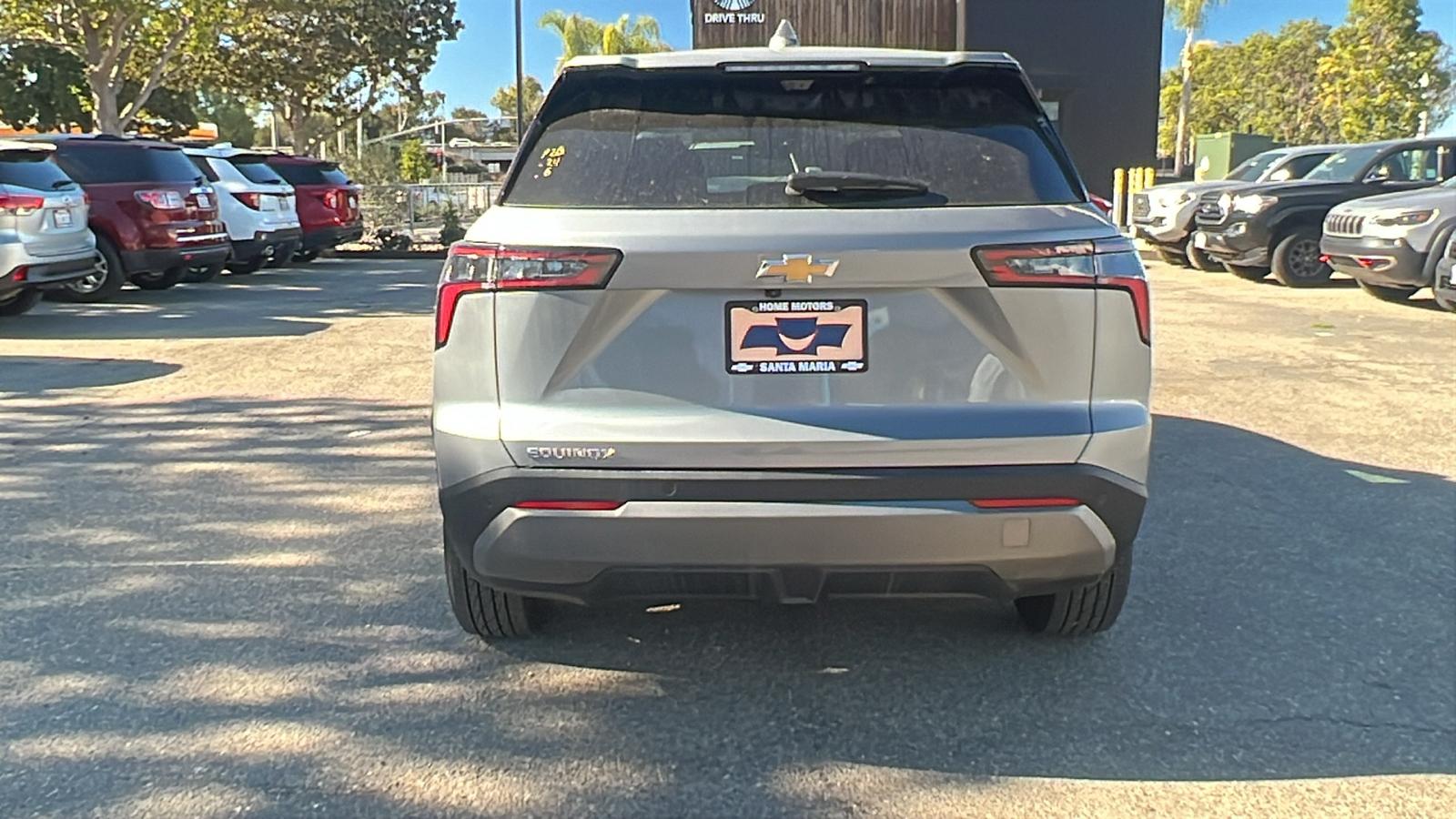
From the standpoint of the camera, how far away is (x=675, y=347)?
113 inches

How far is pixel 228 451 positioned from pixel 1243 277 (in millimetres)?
12787

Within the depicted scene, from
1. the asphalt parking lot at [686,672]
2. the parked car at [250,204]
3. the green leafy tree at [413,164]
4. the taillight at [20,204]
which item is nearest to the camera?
the asphalt parking lot at [686,672]

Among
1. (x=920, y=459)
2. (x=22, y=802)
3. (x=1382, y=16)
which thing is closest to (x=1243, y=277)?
(x=920, y=459)

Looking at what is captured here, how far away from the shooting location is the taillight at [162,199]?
12.4 m

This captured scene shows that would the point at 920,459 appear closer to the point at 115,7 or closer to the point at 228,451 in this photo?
the point at 228,451

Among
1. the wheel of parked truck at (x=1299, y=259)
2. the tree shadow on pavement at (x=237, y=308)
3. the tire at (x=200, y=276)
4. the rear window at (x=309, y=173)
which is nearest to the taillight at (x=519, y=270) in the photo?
the tree shadow on pavement at (x=237, y=308)

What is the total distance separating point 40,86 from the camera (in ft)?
118

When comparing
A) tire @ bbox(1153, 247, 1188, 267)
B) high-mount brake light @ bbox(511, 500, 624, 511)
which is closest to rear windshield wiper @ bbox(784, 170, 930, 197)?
high-mount brake light @ bbox(511, 500, 624, 511)

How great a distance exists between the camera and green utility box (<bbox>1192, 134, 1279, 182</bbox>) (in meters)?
29.2

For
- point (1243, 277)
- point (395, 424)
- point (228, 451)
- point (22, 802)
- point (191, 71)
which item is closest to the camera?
point (22, 802)

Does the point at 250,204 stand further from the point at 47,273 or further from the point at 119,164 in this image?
the point at 47,273

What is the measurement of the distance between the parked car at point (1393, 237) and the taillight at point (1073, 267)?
382 inches

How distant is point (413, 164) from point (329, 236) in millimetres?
22657

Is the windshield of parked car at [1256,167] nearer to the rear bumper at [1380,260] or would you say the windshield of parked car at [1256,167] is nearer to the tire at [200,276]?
the rear bumper at [1380,260]
